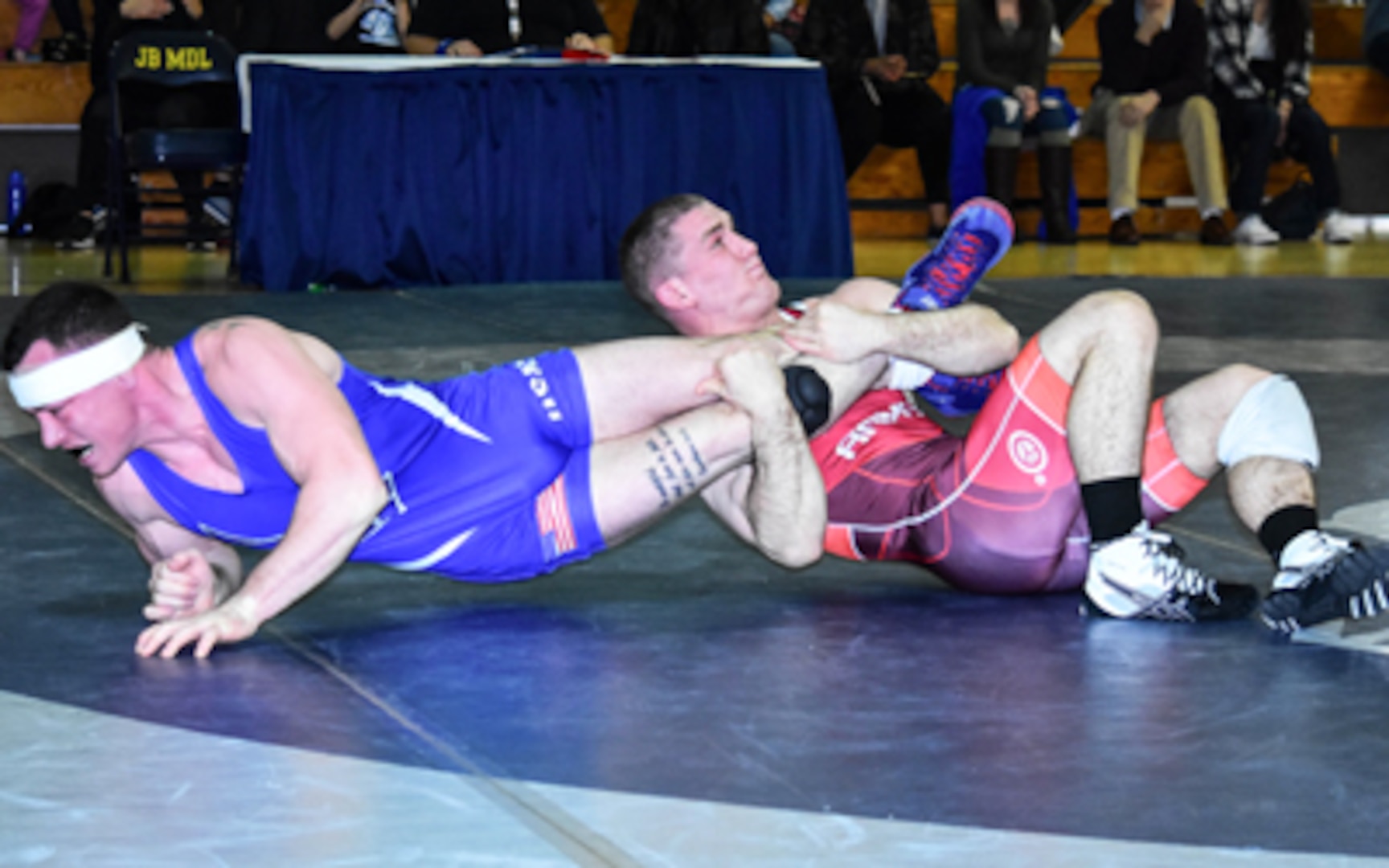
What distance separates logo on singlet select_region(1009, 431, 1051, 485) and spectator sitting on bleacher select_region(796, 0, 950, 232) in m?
7.43

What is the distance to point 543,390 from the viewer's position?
9.70 ft

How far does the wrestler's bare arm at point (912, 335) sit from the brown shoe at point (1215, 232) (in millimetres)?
7730

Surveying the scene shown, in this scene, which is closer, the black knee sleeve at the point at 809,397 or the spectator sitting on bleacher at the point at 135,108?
the black knee sleeve at the point at 809,397

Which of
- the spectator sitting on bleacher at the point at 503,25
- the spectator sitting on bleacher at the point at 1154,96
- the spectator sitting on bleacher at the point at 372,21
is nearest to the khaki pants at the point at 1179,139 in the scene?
the spectator sitting on bleacher at the point at 1154,96

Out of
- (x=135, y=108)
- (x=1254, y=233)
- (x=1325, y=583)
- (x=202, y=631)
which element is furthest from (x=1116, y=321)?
(x=1254, y=233)

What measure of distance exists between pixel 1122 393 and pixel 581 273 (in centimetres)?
562

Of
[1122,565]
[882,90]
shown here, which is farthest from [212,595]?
[882,90]

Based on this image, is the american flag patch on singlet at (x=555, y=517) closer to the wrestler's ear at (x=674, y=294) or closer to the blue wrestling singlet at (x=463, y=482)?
the blue wrestling singlet at (x=463, y=482)

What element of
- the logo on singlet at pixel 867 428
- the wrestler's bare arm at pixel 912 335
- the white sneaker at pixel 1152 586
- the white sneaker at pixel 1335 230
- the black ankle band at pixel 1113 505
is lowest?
the white sneaker at pixel 1335 230

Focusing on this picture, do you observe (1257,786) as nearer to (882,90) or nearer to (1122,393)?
(1122,393)

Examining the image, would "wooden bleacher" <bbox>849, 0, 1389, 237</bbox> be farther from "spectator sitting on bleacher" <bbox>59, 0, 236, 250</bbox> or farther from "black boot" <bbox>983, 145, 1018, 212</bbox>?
"spectator sitting on bleacher" <bbox>59, 0, 236, 250</bbox>

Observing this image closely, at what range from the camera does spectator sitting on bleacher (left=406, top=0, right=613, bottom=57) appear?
8750 millimetres

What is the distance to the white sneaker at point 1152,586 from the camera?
9.07 ft

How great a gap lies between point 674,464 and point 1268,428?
2.87 feet
